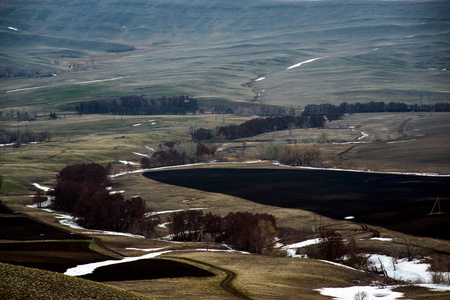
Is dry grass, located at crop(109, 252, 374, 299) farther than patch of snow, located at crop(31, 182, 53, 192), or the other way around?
patch of snow, located at crop(31, 182, 53, 192)

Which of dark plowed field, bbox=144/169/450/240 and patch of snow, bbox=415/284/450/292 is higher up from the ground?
patch of snow, bbox=415/284/450/292

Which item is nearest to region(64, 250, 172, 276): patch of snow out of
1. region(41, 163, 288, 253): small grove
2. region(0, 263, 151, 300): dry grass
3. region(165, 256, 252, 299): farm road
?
region(165, 256, 252, 299): farm road

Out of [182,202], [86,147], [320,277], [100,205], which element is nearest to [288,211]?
[182,202]

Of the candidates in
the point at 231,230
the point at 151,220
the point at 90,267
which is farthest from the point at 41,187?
the point at 90,267

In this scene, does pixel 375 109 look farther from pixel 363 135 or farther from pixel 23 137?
pixel 23 137

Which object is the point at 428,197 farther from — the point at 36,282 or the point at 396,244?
the point at 36,282

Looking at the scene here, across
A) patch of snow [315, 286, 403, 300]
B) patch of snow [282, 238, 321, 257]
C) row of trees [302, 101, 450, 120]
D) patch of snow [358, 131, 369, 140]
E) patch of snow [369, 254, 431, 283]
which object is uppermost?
row of trees [302, 101, 450, 120]

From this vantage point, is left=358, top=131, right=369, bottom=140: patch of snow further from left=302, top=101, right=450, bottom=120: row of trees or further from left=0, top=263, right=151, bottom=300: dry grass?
left=0, top=263, right=151, bottom=300: dry grass
